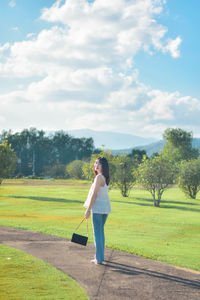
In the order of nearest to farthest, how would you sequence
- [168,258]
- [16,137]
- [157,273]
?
1. [157,273]
2. [168,258]
3. [16,137]

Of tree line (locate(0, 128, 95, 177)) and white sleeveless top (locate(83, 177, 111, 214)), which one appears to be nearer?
white sleeveless top (locate(83, 177, 111, 214))

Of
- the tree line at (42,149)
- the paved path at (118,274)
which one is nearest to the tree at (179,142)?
the tree line at (42,149)

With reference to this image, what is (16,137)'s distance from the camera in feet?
423

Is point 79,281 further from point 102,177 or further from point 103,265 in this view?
point 102,177


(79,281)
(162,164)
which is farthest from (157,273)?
(162,164)

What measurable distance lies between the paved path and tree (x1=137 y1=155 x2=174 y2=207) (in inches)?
854

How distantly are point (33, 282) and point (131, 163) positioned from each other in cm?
3505

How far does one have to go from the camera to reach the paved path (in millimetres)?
6199

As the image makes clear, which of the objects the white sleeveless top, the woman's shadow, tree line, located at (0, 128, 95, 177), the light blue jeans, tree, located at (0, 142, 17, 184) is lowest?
the woman's shadow

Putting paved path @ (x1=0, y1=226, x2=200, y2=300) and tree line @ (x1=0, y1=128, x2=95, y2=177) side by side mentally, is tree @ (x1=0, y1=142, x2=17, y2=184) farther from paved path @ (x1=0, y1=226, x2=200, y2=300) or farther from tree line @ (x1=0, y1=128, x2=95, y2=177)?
tree line @ (x1=0, y1=128, x2=95, y2=177)

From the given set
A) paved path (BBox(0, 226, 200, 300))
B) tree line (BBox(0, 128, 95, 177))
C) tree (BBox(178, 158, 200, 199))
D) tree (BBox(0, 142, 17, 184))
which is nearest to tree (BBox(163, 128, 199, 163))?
tree line (BBox(0, 128, 95, 177))

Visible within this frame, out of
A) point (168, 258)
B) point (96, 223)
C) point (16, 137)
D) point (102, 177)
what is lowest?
point (168, 258)

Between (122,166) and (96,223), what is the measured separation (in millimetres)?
32617

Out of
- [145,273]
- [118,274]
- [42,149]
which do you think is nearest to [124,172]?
[145,273]
